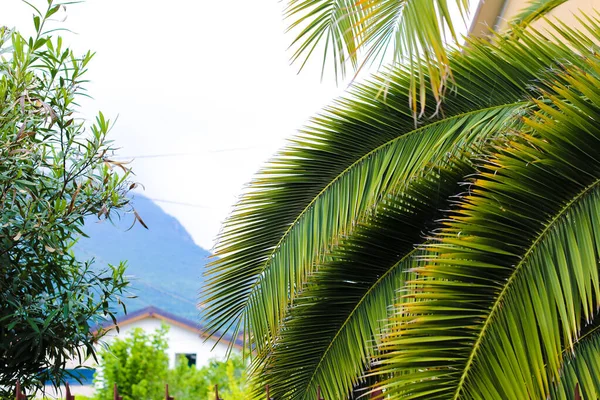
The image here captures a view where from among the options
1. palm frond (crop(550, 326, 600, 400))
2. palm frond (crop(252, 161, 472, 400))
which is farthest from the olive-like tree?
palm frond (crop(550, 326, 600, 400))

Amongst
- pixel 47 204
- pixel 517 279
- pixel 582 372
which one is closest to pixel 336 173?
pixel 47 204

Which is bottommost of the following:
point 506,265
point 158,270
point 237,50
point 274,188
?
point 506,265

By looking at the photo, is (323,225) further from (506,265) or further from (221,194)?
(221,194)

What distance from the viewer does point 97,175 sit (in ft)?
13.4

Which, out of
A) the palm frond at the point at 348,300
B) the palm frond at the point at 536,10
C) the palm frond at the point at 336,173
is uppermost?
the palm frond at the point at 536,10

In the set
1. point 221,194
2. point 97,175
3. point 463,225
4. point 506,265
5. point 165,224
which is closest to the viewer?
point 506,265

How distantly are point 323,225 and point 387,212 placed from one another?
34 cm

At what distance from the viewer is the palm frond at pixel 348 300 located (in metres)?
3.85

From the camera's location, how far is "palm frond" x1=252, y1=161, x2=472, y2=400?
3846 millimetres

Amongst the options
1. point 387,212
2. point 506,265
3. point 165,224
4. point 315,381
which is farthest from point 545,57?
point 165,224

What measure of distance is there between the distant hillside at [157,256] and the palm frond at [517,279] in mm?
103504

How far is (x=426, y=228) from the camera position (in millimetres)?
3867

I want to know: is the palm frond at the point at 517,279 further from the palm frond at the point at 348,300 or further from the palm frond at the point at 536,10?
the palm frond at the point at 536,10

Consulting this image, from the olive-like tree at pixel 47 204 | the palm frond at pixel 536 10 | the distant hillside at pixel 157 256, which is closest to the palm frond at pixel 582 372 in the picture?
the palm frond at pixel 536 10
